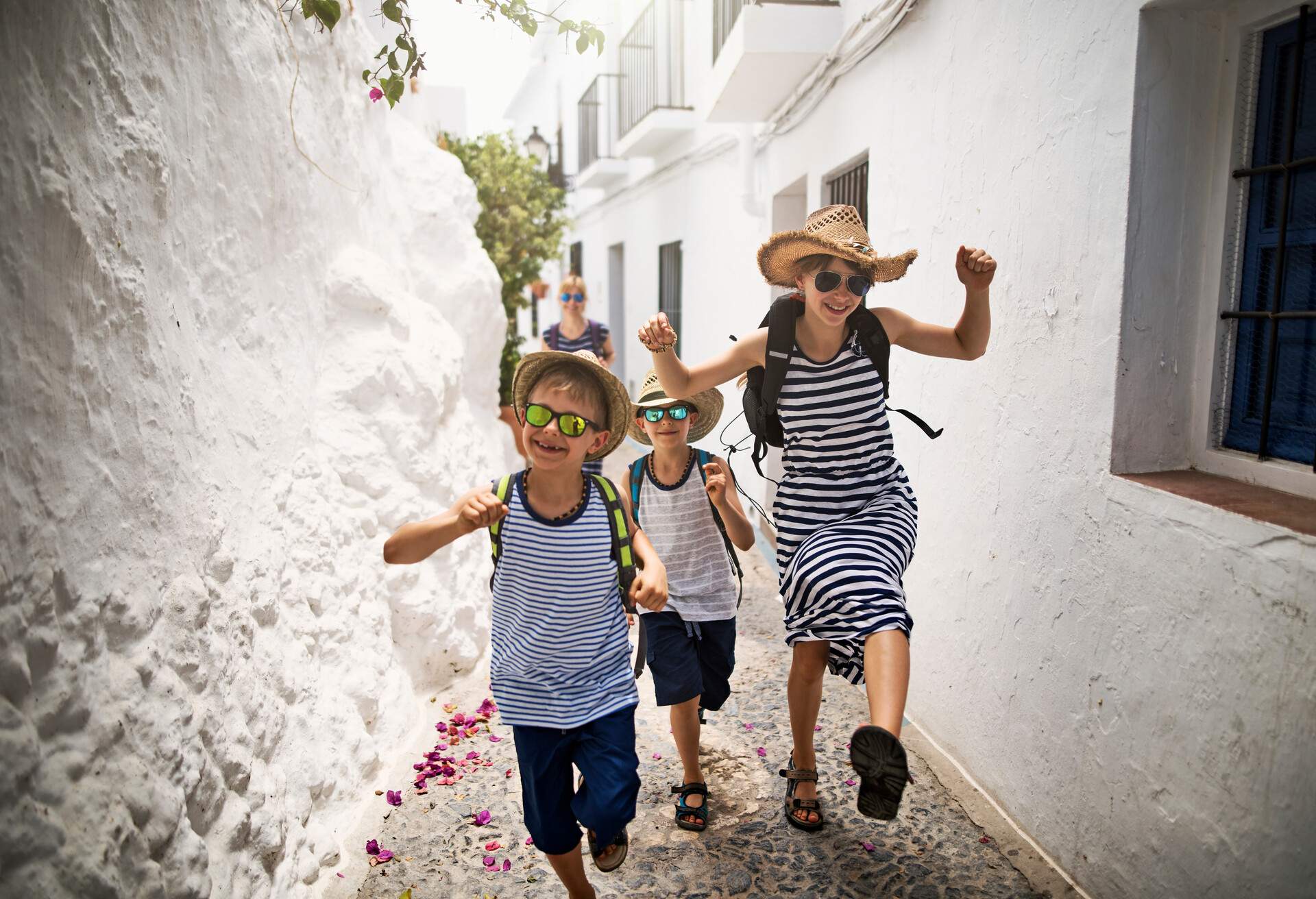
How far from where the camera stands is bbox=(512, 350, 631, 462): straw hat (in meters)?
2.62

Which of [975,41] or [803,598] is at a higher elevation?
[975,41]

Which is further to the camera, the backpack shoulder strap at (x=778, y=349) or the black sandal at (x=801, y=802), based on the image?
the black sandal at (x=801, y=802)

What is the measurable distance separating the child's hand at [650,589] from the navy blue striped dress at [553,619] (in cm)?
10

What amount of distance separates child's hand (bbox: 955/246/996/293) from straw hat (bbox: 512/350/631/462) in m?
1.10

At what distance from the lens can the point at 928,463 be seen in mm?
4066

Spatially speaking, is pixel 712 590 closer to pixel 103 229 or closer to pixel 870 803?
pixel 870 803

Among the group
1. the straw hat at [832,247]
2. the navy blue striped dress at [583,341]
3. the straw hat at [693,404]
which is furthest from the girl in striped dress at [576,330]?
the straw hat at [832,247]

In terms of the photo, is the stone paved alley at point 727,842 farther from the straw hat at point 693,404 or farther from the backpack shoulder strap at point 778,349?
the backpack shoulder strap at point 778,349

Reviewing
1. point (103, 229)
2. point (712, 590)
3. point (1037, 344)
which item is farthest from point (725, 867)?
point (103, 229)

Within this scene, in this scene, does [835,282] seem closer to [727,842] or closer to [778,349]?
[778,349]

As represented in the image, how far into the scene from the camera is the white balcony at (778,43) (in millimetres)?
5570

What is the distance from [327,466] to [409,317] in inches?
55.2

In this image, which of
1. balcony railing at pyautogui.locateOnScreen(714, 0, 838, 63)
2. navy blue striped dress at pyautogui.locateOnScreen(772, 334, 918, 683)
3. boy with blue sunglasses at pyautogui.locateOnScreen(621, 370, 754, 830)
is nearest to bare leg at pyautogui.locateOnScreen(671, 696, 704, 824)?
boy with blue sunglasses at pyautogui.locateOnScreen(621, 370, 754, 830)

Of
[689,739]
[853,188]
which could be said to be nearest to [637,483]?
[689,739]
